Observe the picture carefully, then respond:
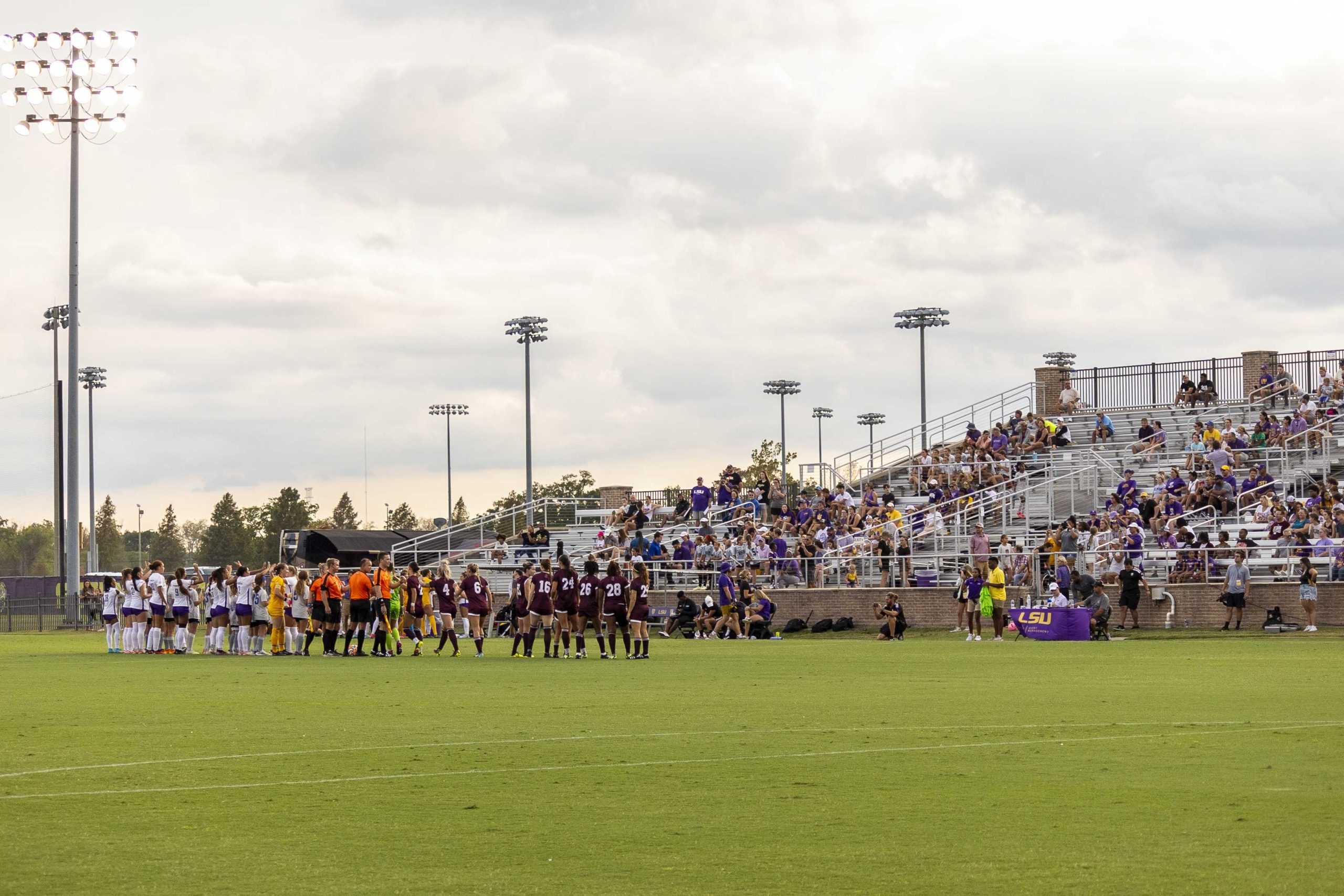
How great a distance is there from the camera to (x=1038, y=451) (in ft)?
162

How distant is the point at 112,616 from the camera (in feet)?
120

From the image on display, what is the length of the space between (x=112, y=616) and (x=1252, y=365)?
38878 mm

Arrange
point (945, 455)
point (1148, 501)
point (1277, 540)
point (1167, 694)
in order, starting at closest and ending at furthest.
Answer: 1. point (1167, 694)
2. point (1277, 540)
3. point (1148, 501)
4. point (945, 455)

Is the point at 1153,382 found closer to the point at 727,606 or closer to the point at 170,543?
the point at 727,606

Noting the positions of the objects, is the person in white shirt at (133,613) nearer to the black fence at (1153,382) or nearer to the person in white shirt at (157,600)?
the person in white shirt at (157,600)

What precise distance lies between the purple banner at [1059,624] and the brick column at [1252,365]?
25252mm

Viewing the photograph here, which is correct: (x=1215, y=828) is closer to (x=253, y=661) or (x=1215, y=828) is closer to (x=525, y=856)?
(x=525, y=856)

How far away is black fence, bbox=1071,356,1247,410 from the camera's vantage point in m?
59.2

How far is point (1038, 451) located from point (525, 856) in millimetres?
41943

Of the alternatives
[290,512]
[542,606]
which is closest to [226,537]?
[290,512]

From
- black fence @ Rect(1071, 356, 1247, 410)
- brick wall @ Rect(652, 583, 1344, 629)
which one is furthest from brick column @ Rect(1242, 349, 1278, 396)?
brick wall @ Rect(652, 583, 1344, 629)

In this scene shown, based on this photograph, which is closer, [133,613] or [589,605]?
[589,605]

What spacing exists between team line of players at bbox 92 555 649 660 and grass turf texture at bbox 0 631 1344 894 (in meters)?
7.09

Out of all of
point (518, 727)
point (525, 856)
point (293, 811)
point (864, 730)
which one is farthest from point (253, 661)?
point (525, 856)
